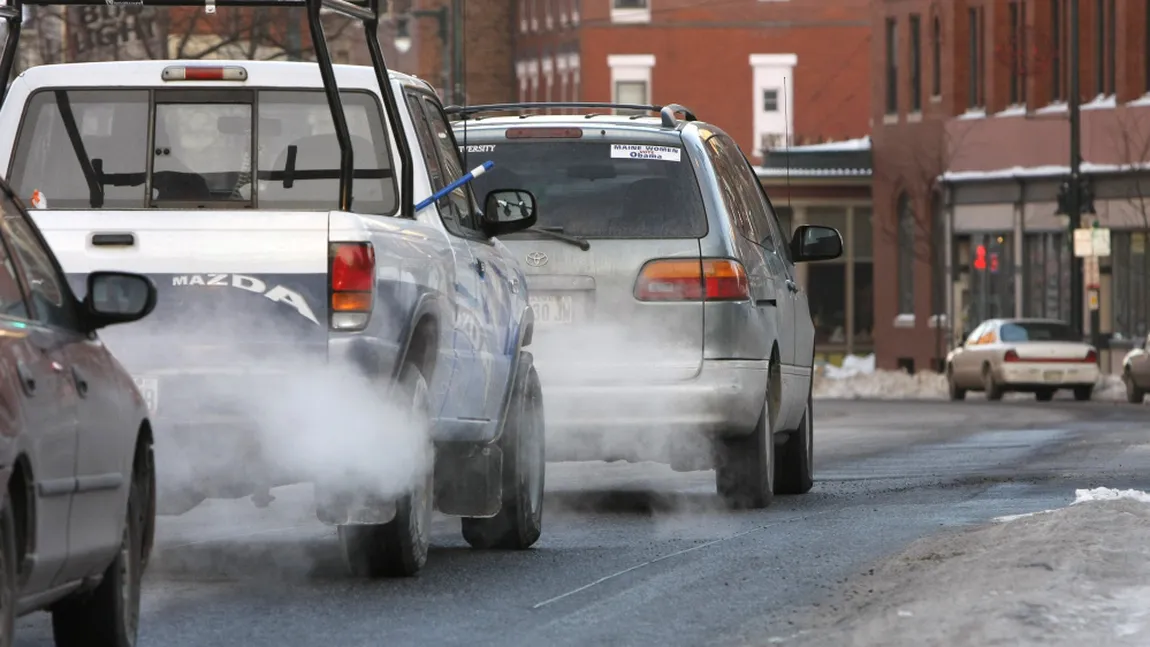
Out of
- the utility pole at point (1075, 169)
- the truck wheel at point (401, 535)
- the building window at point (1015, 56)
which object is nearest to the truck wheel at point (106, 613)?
the truck wheel at point (401, 535)

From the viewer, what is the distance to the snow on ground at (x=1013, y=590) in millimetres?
8320

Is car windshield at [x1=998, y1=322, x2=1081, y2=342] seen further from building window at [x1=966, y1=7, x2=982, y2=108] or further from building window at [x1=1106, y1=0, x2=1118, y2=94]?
building window at [x1=966, y1=7, x2=982, y2=108]

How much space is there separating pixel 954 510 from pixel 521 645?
5497 mm

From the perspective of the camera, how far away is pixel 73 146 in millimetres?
11117

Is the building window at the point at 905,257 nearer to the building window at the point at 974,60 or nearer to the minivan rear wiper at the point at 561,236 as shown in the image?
the building window at the point at 974,60

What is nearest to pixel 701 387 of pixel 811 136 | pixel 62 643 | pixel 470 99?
pixel 62 643

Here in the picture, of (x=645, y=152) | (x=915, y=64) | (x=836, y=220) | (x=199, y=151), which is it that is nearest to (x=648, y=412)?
(x=645, y=152)

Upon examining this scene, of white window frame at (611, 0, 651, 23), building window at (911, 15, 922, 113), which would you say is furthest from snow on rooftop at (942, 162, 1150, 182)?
white window frame at (611, 0, 651, 23)

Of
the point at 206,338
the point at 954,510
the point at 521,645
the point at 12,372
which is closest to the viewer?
the point at 12,372

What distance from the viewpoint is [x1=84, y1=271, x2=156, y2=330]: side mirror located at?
8.00 meters

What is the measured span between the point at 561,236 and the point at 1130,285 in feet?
142

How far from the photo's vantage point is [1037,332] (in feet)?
148

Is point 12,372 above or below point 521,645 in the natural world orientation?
above

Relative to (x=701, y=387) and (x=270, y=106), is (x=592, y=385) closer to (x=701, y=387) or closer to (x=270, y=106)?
(x=701, y=387)
